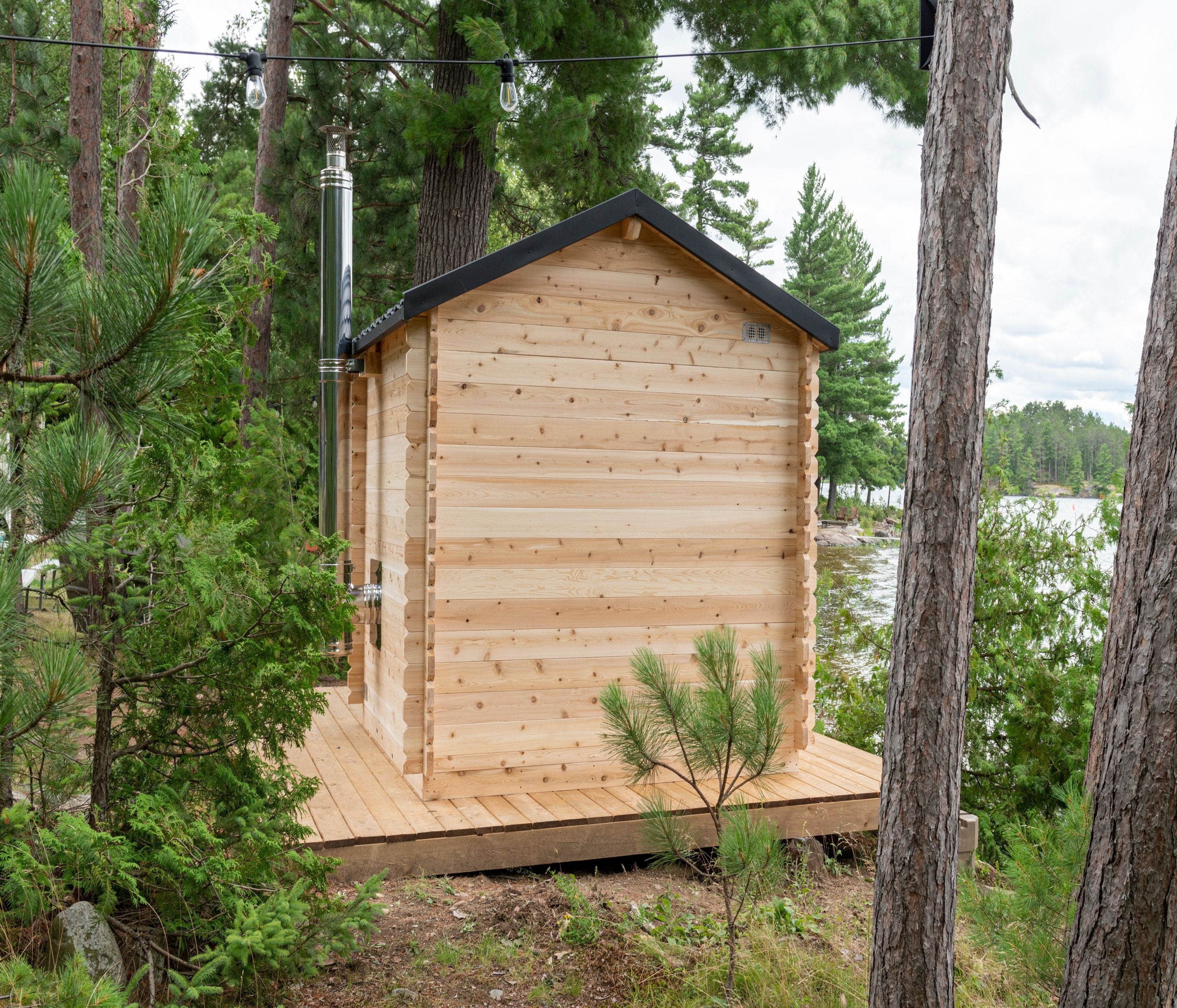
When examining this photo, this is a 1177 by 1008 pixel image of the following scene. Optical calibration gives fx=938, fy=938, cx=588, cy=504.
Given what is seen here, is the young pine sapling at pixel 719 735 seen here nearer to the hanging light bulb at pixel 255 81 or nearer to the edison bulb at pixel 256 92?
the edison bulb at pixel 256 92

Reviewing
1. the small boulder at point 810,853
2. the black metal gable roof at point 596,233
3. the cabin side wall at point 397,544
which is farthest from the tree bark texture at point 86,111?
the small boulder at point 810,853

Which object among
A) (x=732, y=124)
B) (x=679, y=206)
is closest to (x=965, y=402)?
(x=679, y=206)

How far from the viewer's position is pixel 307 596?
3033 mm

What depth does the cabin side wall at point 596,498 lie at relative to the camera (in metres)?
4.68

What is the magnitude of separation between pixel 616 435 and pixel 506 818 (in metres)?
1.99

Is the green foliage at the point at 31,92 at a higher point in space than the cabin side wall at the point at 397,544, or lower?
higher

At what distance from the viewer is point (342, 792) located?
475 centimetres

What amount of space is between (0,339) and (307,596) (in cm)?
119

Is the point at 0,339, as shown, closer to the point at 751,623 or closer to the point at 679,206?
the point at 751,623

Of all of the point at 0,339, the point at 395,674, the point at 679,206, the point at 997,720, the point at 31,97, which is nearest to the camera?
the point at 0,339

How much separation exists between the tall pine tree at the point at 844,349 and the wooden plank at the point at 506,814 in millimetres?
27169

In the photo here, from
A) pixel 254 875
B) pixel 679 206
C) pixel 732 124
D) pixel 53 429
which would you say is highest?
pixel 732 124

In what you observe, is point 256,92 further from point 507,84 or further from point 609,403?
point 609,403

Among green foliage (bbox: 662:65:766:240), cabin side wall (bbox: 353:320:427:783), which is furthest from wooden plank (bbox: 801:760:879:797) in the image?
green foliage (bbox: 662:65:766:240)
